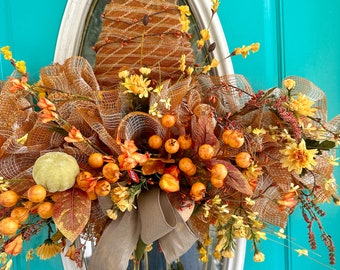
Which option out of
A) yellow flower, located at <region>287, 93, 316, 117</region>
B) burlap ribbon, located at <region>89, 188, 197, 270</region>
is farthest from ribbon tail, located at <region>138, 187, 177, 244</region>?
yellow flower, located at <region>287, 93, 316, 117</region>

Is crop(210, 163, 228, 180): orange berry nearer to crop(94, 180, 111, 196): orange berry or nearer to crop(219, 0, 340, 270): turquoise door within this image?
crop(94, 180, 111, 196): orange berry

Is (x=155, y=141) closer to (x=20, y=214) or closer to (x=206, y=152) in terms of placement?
(x=206, y=152)

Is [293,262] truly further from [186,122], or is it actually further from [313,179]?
[186,122]

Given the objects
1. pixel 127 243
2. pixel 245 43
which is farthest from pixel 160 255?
pixel 245 43

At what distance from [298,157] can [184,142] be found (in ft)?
0.52

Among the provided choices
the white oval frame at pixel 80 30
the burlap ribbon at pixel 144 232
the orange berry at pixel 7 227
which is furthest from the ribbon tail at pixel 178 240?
the white oval frame at pixel 80 30

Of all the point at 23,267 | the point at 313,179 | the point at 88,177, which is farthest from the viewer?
the point at 23,267

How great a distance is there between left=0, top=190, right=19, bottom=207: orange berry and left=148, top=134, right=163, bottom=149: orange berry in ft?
0.65

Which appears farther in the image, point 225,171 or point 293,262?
point 293,262

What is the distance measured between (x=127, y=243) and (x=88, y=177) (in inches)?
4.3

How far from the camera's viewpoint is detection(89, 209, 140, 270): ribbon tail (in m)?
0.57

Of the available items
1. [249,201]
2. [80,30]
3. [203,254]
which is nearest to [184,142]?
[249,201]

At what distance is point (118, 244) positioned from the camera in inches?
22.8

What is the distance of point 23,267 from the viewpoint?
2.78ft
